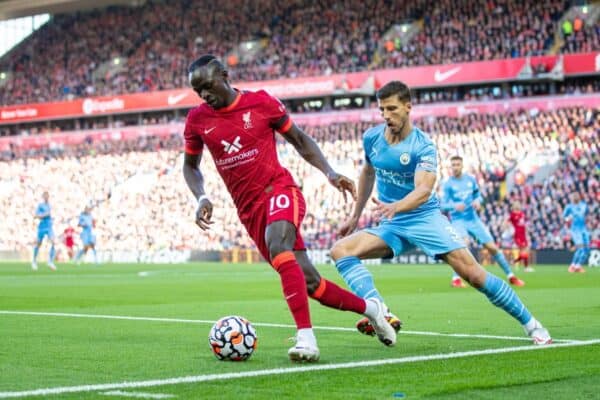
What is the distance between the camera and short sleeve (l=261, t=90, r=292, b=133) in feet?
26.0

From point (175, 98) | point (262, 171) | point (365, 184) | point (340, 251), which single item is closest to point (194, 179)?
point (262, 171)

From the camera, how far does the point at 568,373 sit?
6.51 m

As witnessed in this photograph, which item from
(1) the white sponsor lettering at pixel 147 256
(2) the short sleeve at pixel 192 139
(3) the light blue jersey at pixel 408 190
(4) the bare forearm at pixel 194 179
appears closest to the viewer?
(2) the short sleeve at pixel 192 139

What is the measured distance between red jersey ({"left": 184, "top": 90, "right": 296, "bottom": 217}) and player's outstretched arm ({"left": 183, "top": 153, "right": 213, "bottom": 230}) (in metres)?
0.24

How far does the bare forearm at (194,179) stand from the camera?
27.2 feet

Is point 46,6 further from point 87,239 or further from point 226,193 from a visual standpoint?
point 87,239

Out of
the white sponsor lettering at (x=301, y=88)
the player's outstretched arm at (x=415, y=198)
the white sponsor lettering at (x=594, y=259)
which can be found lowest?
the white sponsor lettering at (x=594, y=259)

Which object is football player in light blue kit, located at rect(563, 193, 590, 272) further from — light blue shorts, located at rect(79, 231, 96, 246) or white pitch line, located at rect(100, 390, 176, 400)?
white pitch line, located at rect(100, 390, 176, 400)

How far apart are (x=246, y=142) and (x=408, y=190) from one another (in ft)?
5.64

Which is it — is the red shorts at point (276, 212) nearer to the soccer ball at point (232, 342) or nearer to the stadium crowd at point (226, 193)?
the soccer ball at point (232, 342)

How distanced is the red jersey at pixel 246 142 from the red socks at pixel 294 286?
588 mm

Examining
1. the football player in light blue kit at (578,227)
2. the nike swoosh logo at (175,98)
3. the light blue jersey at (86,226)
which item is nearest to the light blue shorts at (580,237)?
the football player in light blue kit at (578,227)

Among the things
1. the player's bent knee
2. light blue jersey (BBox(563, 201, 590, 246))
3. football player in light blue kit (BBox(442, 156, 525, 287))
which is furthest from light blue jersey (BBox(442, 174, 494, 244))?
the player's bent knee

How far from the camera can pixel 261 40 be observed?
57.0m
